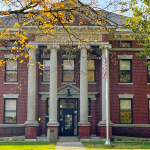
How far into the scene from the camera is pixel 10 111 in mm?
29031

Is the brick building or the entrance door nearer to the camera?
the brick building

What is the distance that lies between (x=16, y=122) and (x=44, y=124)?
2516 millimetres

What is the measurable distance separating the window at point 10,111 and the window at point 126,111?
968 cm

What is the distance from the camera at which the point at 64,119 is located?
96.3ft

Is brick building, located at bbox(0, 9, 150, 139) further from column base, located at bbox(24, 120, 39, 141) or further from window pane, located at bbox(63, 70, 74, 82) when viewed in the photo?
column base, located at bbox(24, 120, 39, 141)

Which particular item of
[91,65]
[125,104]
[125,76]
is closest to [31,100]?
[91,65]

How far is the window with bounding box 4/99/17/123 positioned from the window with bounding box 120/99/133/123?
381 inches

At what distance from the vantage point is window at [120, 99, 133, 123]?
29.1 m

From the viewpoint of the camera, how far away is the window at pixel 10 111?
2891cm

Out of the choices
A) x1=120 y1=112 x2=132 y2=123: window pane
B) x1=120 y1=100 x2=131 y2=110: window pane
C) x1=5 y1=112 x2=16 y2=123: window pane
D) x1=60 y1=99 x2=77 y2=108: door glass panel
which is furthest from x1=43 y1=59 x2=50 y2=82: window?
x1=120 y1=112 x2=132 y2=123: window pane

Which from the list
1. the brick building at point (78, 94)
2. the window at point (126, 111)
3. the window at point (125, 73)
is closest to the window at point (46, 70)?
the brick building at point (78, 94)

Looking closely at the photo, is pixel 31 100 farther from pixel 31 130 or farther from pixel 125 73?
pixel 125 73

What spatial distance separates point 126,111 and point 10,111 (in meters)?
10.5

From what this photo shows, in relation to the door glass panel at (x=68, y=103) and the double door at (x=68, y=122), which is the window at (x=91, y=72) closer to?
the door glass panel at (x=68, y=103)
